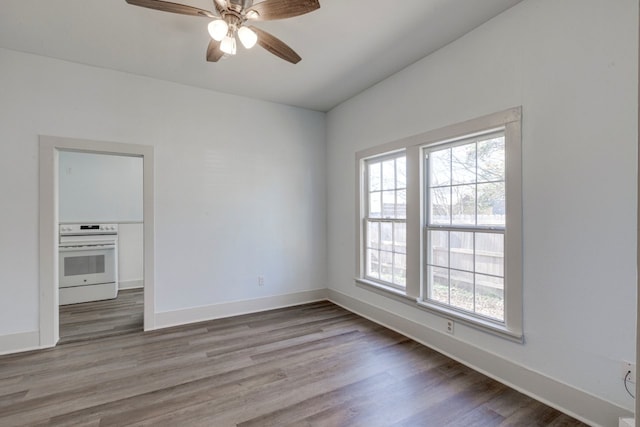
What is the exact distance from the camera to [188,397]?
209cm

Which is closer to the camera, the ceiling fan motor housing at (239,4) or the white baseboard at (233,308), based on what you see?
the ceiling fan motor housing at (239,4)

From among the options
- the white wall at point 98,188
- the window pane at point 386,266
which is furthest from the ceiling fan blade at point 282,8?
the white wall at point 98,188

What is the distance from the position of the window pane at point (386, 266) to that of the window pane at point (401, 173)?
845mm

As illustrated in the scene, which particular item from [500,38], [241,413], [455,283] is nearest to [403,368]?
[455,283]

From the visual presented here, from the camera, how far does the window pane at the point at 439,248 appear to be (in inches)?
109

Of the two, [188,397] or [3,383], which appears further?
[3,383]

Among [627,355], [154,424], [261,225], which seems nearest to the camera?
[627,355]

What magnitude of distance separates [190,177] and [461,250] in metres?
3.15

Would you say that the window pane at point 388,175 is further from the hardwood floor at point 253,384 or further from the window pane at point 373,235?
the hardwood floor at point 253,384

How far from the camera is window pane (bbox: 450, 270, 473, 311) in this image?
256 cm

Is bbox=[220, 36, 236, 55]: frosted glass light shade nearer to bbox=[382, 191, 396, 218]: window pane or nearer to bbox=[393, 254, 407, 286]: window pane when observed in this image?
bbox=[382, 191, 396, 218]: window pane

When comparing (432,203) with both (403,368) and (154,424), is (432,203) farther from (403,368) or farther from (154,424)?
(154,424)

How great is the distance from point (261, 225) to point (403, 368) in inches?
97.6

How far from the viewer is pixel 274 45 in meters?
2.16
